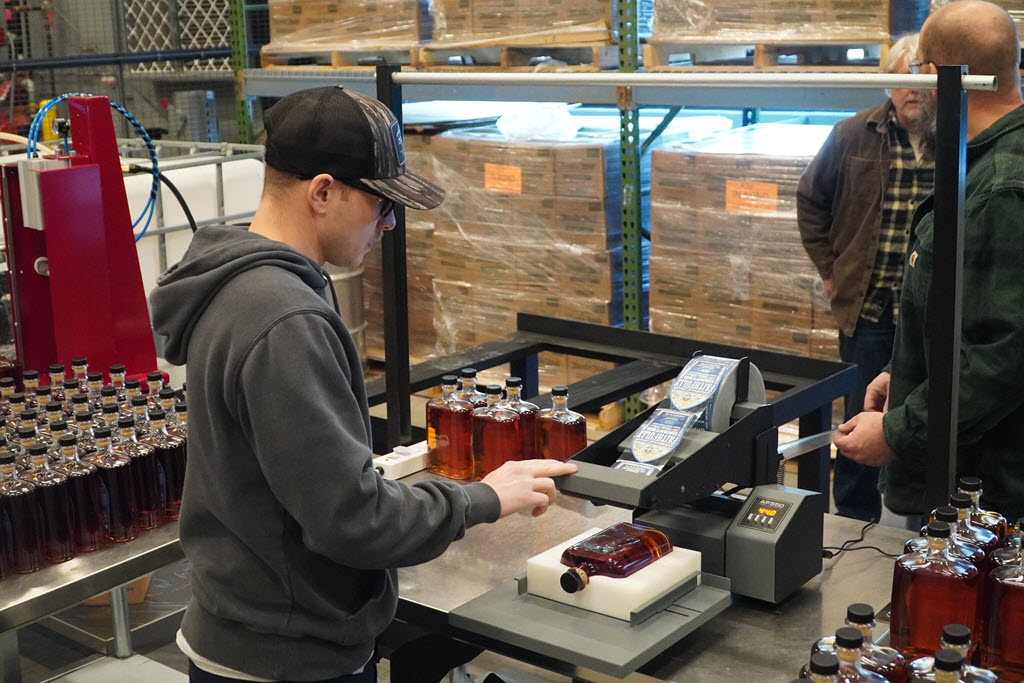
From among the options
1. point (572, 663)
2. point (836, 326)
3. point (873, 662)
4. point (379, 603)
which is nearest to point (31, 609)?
point (379, 603)

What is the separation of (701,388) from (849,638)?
2.39 feet

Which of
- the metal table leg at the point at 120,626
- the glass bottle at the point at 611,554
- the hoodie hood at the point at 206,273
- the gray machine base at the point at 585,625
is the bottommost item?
the metal table leg at the point at 120,626

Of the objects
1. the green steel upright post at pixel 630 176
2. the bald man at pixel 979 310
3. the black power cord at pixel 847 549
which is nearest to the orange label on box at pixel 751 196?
the green steel upright post at pixel 630 176

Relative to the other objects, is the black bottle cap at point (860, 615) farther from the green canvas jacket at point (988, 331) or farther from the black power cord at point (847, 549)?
the black power cord at point (847, 549)

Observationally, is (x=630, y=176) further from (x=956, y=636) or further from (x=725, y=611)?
(x=956, y=636)

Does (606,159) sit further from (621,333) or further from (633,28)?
(621,333)

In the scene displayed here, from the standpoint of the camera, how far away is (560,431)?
247 cm

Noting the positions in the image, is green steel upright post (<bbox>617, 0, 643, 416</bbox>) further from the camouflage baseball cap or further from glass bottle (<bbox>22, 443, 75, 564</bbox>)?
the camouflage baseball cap

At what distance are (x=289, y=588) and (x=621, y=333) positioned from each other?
1.67 metres

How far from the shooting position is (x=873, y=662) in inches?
60.2

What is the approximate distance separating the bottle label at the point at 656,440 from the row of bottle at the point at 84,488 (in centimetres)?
104

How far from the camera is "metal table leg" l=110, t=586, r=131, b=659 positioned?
3.41 metres

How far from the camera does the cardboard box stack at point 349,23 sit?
17.1 ft

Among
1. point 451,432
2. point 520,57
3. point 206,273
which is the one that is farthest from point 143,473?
point 520,57
